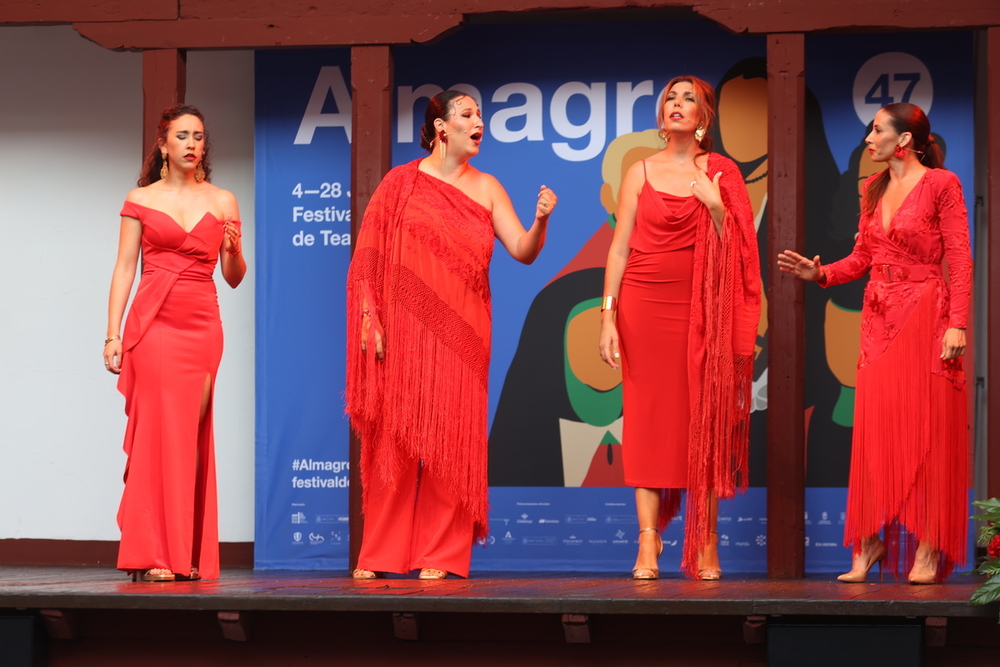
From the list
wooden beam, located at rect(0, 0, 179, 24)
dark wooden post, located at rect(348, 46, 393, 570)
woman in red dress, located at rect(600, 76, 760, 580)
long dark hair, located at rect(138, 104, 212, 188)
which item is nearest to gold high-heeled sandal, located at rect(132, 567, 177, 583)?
dark wooden post, located at rect(348, 46, 393, 570)

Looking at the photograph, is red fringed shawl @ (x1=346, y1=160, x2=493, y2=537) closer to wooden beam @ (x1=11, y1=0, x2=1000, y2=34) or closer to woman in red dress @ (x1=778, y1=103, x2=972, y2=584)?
woman in red dress @ (x1=778, y1=103, x2=972, y2=584)

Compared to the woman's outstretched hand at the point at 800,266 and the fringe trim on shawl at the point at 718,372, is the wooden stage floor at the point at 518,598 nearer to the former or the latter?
the fringe trim on shawl at the point at 718,372

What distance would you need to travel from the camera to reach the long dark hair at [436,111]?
16.5 feet

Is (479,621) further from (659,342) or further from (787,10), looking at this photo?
(787,10)

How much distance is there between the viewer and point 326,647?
449cm

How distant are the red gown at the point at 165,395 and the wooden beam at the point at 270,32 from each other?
4.76ft

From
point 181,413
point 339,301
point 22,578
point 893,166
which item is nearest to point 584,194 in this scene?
point 339,301

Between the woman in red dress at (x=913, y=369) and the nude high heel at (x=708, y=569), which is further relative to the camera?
the nude high heel at (x=708, y=569)

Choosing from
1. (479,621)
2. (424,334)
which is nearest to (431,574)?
(479,621)

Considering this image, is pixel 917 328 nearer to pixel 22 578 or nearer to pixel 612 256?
pixel 612 256

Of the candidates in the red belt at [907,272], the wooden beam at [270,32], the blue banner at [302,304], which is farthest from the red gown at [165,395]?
the red belt at [907,272]

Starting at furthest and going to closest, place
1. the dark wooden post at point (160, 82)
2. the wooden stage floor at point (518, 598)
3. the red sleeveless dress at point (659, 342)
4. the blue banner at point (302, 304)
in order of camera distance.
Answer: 1. the blue banner at point (302, 304)
2. the dark wooden post at point (160, 82)
3. the red sleeveless dress at point (659, 342)
4. the wooden stage floor at point (518, 598)

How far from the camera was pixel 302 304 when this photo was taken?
21.9 ft

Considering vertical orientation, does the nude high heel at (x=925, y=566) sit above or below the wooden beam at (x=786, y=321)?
below
